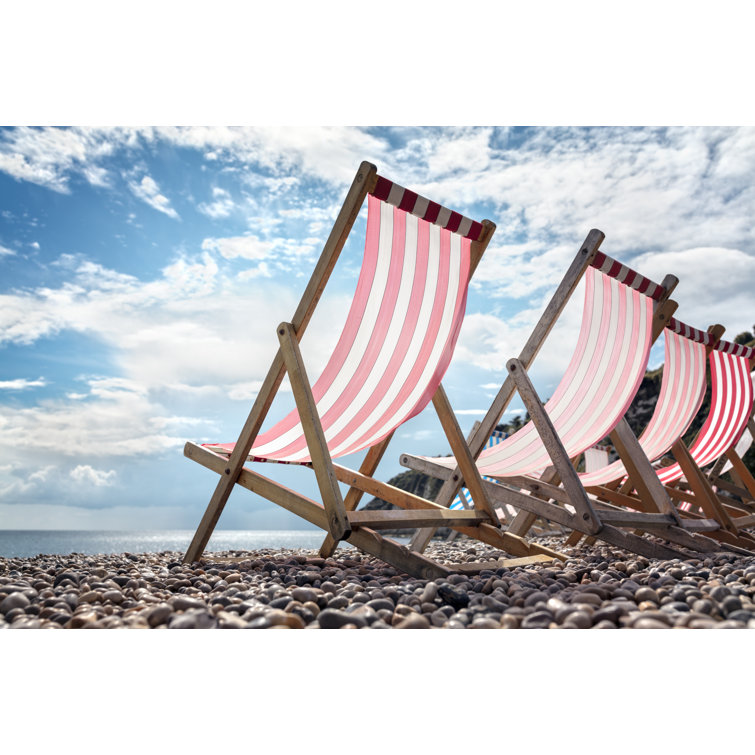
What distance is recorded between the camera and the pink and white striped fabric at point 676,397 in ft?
15.6

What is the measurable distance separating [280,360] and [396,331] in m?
0.59

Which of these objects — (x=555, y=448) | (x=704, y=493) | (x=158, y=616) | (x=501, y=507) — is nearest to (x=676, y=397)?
(x=704, y=493)

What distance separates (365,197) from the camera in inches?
110

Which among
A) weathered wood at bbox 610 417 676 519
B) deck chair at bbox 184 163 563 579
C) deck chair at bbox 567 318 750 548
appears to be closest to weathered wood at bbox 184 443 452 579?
deck chair at bbox 184 163 563 579

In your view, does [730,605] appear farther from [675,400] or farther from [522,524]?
[675,400]

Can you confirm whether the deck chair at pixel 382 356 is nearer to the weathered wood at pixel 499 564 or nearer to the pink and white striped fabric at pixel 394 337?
the pink and white striped fabric at pixel 394 337

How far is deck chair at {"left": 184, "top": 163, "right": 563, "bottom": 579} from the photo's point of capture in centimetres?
287

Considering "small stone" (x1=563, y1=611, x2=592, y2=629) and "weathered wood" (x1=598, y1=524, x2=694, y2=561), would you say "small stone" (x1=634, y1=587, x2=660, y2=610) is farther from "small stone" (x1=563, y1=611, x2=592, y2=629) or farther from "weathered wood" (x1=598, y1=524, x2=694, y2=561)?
"weathered wood" (x1=598, y1=524, x2=694, y2=561)

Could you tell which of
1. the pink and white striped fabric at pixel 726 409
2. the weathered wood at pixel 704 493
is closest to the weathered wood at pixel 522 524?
the weathered wood at pixel 704 493
